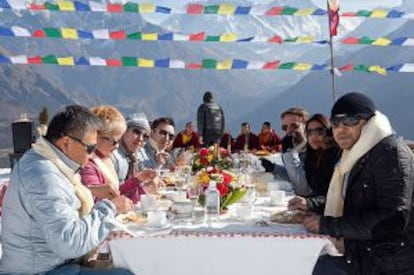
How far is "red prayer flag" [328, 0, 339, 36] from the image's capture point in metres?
12.2

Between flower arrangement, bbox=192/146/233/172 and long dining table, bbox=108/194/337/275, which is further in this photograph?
flower arrangement, bbox=192/146/233/172

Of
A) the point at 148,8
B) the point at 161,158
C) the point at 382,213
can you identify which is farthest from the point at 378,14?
the point at 382,213

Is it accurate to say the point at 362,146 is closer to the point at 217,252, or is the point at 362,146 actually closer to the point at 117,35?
the point at 217,252

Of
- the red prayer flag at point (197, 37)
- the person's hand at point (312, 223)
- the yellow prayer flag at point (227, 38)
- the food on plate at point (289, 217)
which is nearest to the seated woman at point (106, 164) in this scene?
the food on plate at point (289, 217)

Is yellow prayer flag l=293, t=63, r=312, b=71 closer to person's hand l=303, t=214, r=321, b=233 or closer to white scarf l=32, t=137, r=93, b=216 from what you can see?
person's hand l=303, t=214, r=321, b=233

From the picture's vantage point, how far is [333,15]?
12.2 m

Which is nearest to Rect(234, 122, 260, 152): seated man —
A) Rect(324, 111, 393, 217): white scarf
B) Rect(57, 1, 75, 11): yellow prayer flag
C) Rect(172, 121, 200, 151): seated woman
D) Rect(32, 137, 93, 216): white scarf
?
Rect(172, 121, 200, 151): seated woman

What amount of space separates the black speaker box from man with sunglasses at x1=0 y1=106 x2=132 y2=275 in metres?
8.06

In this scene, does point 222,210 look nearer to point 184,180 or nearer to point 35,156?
point 184,180

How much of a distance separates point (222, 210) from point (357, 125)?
103 centimetres

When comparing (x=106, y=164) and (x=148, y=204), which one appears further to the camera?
(x=106, y=164)

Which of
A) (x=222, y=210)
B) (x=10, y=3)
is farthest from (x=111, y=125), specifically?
(x=10, y=3)

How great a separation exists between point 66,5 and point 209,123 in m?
3.74

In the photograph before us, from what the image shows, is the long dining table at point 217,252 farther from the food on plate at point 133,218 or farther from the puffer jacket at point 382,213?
the food on plate at point 133,218
